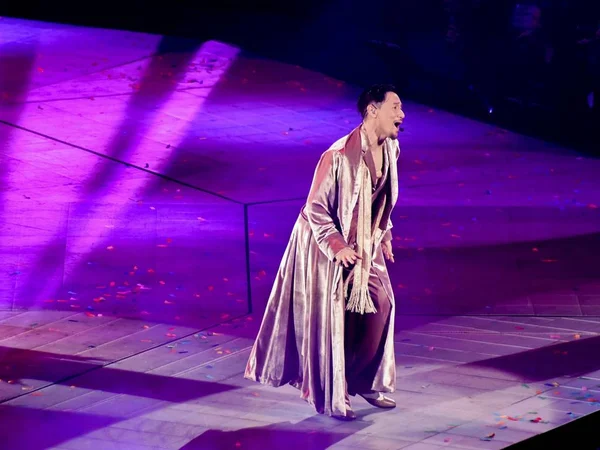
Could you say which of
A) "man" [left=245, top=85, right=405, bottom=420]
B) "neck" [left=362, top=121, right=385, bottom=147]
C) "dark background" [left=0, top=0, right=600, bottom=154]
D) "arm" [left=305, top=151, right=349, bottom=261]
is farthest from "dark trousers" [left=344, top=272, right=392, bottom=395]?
"dark background" [left=0, top=0, right=600, bottom=154]

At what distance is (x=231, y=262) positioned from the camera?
29.1 ft

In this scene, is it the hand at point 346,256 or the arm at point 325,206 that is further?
the arm at point 325,206

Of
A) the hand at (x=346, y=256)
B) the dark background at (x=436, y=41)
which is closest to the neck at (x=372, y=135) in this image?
the hand at (x=346, y=256)

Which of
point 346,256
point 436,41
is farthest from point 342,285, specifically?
point 436,41

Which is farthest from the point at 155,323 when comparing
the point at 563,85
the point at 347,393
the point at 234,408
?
the point at 563,85

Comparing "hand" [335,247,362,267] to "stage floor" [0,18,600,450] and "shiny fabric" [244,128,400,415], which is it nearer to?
"shiny fabric" [244,128,400,415]

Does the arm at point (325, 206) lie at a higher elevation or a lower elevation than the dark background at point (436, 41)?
lower

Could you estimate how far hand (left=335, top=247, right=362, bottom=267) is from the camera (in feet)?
18.1

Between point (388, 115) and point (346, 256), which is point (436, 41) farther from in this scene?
point (346, 256)

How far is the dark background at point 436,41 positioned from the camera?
1306 cm

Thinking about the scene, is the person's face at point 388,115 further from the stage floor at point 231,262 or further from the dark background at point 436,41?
the dark background at point 436,41

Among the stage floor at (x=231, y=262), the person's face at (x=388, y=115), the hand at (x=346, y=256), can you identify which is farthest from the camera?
the stage floor at (x=231, y=262)

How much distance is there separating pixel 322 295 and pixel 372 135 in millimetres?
886

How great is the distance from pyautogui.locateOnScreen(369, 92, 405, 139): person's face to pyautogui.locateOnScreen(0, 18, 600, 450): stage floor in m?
1.61
